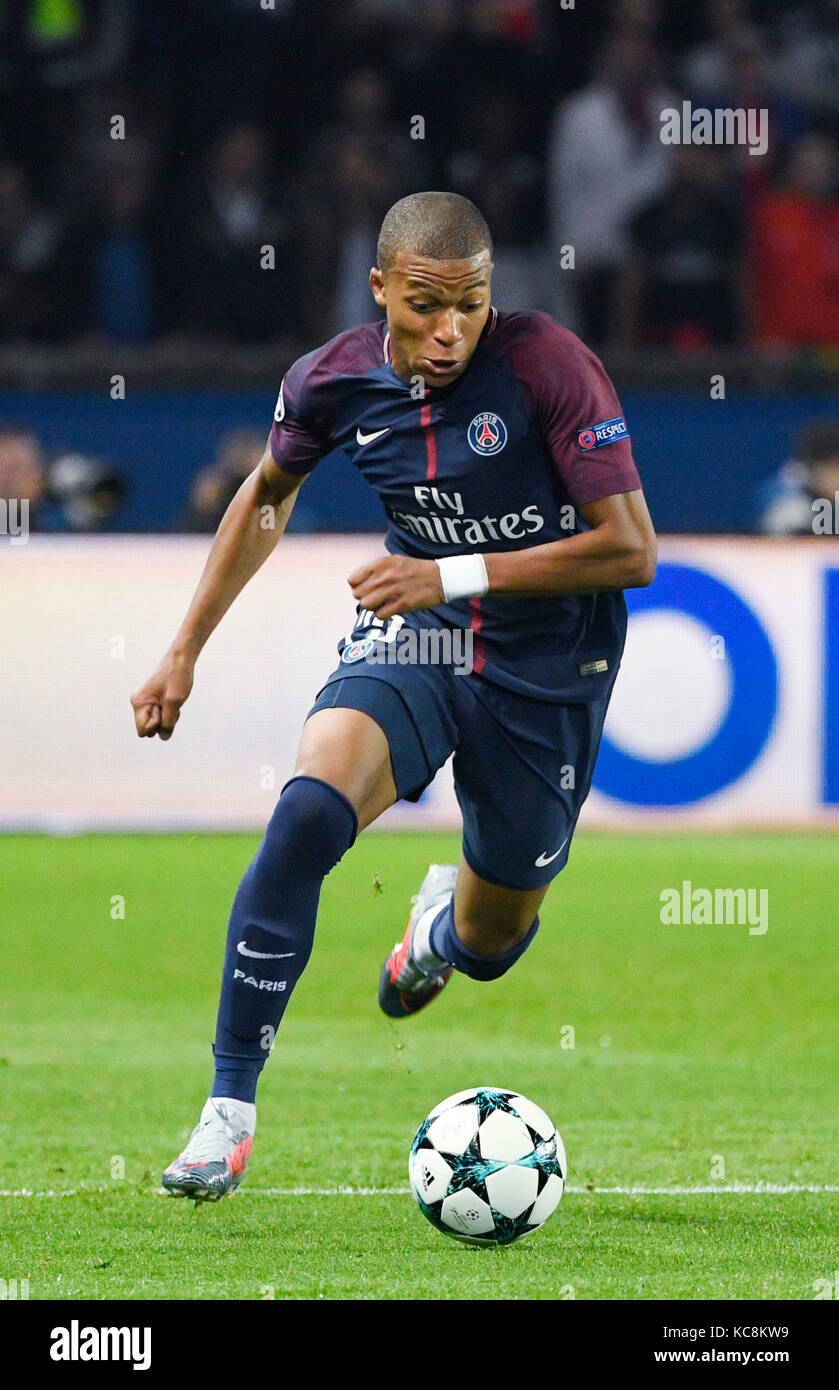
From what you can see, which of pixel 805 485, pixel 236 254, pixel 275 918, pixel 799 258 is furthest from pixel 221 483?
pixel 275 918

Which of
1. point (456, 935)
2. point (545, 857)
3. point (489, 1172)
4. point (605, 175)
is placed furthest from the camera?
point (605, 175)

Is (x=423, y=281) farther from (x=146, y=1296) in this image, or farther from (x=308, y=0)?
(x=308, y=0)

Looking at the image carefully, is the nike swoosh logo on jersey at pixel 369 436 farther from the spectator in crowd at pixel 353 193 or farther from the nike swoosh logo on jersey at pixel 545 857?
the spectator in crowd at pixel 353 193

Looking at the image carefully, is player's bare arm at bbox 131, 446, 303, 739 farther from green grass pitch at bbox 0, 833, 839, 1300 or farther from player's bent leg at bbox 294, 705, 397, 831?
green grass pitch at bbox 0, 833, 839, 1300

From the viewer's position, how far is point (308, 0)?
15.3 metres

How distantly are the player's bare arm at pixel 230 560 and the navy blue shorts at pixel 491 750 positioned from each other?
1.15ft

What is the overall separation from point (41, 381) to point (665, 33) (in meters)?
5.16

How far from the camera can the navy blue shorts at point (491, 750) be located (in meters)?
5.17

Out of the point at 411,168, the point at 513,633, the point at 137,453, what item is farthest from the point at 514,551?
the point at 411,168

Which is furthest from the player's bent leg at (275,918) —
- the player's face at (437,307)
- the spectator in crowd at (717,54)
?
the spectator in crowd at (717,54)

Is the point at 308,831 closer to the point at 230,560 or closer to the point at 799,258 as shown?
the point at 230,560

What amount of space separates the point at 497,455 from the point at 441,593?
532mm

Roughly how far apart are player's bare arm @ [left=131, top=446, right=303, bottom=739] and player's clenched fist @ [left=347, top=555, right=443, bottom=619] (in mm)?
718

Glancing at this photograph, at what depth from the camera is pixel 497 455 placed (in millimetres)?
5203
